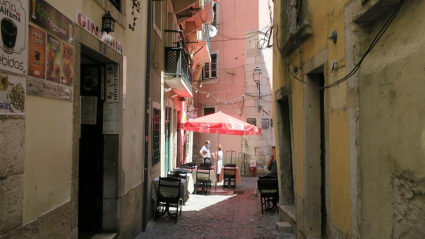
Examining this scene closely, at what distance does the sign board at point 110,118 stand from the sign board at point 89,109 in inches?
7.5

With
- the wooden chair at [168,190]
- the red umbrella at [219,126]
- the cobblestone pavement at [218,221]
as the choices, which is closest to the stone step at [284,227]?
the cobblestone pavement at [218,221]

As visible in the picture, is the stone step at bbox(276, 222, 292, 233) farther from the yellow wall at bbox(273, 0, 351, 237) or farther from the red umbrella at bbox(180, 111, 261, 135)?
the red umbrella at bbox(180, 111, 261, 135)

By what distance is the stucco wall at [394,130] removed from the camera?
2865 mm

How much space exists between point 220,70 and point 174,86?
997 centimetres

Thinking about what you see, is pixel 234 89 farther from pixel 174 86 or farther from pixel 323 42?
pixel 323 42

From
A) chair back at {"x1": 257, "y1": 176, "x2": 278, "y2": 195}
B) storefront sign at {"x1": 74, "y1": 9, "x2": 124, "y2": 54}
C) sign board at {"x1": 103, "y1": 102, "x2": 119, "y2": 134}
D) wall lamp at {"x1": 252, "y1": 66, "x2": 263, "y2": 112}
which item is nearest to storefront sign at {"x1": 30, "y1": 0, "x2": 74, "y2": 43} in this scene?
storefront sign at {"x1": 74, "y1": 9, "x2": 124, "y2": 54}

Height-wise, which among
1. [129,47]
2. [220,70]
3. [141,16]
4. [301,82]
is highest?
[220,70]

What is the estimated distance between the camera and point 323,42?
5.18 meters

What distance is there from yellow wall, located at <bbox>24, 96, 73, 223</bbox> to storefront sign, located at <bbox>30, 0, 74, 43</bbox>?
75 cm

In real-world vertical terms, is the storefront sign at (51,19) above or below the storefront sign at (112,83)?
above

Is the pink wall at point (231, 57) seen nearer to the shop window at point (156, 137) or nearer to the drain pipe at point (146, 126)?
the shop window at point (156, 137)

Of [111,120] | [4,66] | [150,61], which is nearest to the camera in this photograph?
[4,66]

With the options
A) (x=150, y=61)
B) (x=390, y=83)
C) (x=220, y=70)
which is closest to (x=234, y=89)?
(x=220, y=70)

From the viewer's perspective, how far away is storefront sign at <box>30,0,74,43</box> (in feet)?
11.7
